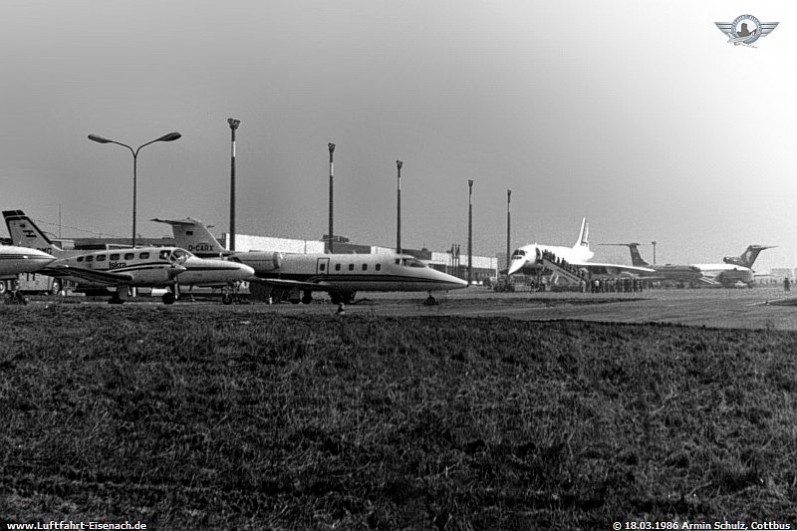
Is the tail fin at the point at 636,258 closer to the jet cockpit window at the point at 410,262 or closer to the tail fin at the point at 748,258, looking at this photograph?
the tail fin at the point at 748,258

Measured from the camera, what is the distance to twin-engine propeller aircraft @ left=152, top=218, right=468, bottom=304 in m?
33.4

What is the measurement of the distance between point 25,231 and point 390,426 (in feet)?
113

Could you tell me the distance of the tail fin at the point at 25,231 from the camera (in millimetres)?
37719

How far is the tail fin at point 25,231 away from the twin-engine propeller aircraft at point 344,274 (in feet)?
29.4

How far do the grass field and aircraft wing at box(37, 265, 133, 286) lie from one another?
685 inches

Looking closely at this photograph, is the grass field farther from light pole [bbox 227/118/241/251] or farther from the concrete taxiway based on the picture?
light pole [bbox 227/118/241/251]

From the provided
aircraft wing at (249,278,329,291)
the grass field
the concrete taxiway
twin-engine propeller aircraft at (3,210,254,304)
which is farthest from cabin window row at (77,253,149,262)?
the grass field

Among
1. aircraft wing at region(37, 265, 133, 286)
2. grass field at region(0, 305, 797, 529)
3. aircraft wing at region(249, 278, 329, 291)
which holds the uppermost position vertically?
aircraft wing at region(37, 265, 133, 286)

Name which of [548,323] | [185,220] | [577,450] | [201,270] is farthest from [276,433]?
[185,220]

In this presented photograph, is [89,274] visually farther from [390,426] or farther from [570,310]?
[390,426]

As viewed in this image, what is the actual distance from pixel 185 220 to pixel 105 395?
3017 centimetres

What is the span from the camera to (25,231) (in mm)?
37812

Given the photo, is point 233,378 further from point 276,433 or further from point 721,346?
point 721,346

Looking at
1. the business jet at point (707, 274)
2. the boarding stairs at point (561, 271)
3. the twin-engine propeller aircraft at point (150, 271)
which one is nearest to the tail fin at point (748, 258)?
the business jet at point (707, 274)
